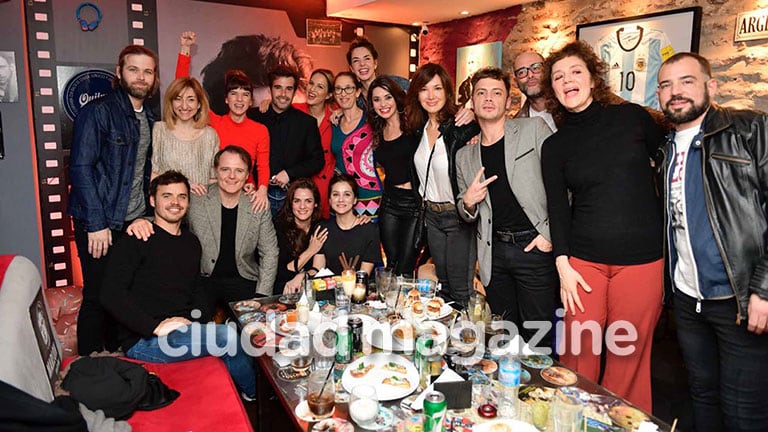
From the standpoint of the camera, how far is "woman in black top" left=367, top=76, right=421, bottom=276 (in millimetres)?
3197

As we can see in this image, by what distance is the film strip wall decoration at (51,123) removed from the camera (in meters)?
4.25

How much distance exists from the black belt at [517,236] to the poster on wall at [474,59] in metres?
3.30

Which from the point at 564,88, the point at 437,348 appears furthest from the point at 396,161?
the point at 437,348

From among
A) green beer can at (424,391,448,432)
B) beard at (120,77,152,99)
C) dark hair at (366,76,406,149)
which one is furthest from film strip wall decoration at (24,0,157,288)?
green beer can at (424,391,448,432)

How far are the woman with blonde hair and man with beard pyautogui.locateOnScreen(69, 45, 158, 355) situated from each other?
0.15m

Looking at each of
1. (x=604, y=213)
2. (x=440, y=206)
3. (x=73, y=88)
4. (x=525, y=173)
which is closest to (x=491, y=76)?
(x=525, y=173)

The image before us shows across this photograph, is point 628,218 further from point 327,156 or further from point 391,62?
point 391,62

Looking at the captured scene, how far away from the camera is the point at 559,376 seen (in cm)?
176

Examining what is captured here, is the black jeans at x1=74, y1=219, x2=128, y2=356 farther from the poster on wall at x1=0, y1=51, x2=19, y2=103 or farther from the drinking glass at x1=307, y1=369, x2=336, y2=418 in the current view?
the poster on wall at x1=0, y1=51, x2=19, y2=103

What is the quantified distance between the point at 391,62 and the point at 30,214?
3952 millimetres

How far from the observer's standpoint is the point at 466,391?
5.16 ft

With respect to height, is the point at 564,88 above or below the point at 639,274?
above

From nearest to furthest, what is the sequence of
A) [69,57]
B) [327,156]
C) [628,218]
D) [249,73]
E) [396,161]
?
[628,218] → [396,161] → [327,156] → [69,57] → [249,73]

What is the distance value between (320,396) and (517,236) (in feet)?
4.47
